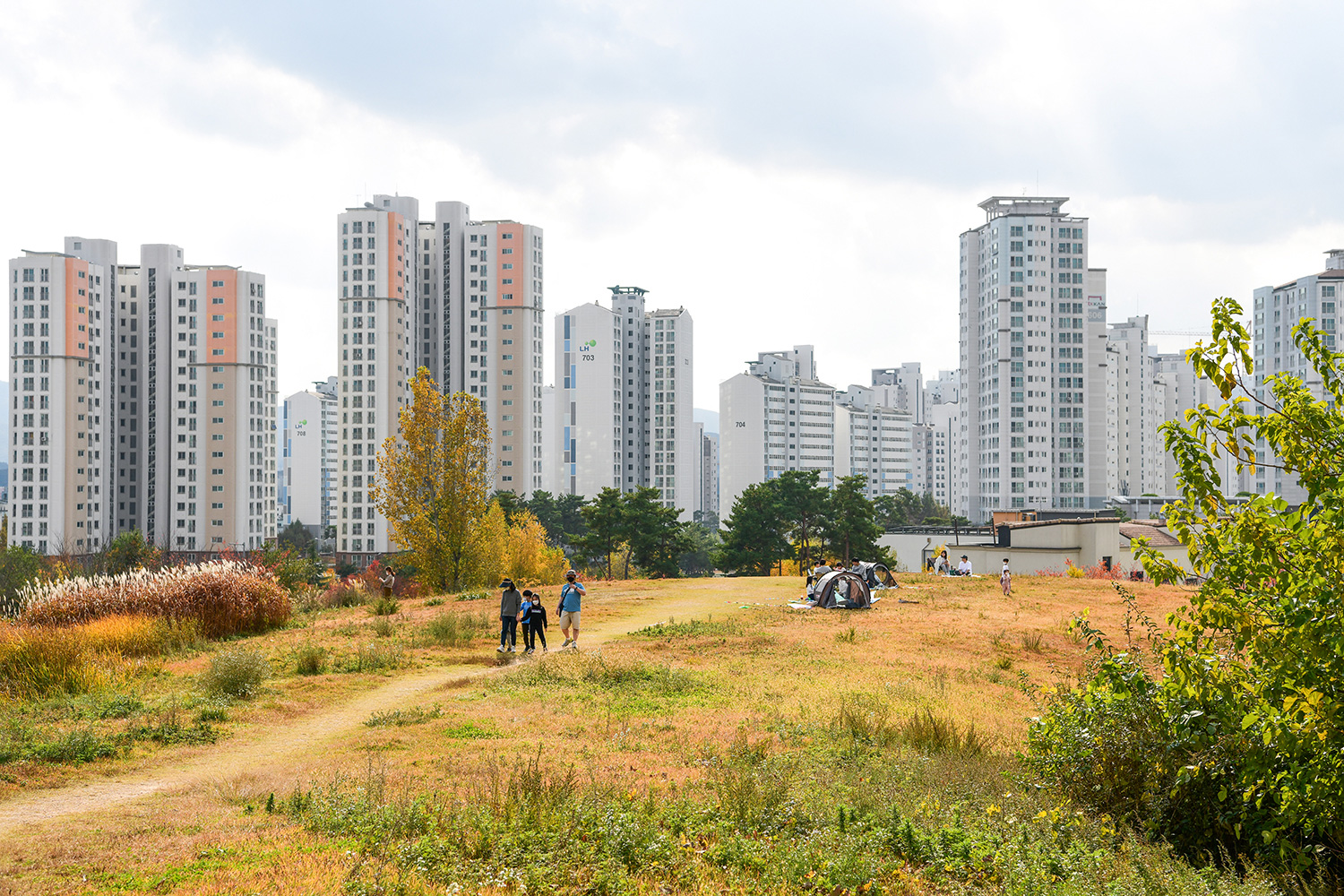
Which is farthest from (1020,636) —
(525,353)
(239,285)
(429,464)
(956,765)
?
(239,285)

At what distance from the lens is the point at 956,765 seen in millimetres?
10391

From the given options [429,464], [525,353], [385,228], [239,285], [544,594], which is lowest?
[544,594]

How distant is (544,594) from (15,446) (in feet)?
316

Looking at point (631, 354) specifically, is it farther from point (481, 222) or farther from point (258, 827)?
point (258, 827)

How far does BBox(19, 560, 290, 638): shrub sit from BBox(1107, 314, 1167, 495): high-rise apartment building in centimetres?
14216

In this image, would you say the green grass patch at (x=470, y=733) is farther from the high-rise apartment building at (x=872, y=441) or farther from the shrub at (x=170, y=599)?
the high-rise apartment building at (x=872, y=441)

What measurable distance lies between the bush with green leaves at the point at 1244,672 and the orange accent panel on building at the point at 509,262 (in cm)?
10858

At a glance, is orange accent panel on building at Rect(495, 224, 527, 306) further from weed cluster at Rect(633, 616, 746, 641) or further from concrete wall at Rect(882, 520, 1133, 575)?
weed cluster at Rect(633, 616, 746, 641)

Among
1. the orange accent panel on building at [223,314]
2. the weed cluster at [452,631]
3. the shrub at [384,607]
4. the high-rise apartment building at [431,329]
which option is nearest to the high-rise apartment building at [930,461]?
the high-rise apartment building at [431,329]

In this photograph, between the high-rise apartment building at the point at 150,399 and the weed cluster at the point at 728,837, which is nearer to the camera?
the weed cluster at the point at 728,837

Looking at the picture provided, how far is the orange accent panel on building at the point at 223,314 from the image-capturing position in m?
105

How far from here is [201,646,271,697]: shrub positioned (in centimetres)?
1437

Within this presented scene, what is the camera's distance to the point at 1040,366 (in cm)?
11750

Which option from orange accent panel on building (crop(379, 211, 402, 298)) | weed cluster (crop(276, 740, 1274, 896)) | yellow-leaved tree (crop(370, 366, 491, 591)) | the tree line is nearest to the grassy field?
weed cluster (crop(276, 740, 1274, 896))
